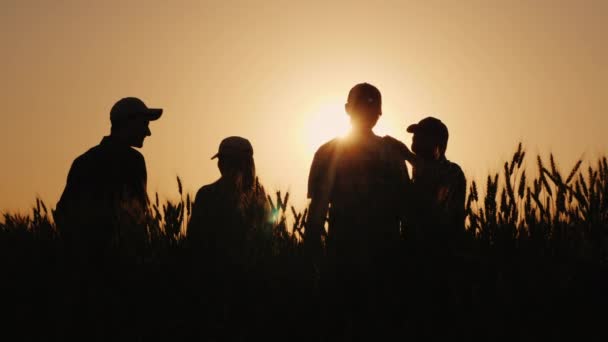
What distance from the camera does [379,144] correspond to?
176 inches

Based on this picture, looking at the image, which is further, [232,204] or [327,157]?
[327,157]

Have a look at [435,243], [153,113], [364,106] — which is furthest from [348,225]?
[153,113]

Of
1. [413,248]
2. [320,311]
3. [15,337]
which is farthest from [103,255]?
[413,248]

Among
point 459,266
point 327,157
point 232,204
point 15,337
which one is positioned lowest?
point 15,337

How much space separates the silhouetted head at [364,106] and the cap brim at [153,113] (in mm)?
1722

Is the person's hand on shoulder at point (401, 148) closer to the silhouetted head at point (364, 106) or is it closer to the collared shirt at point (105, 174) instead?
the silhouetted head at point (364, 106)

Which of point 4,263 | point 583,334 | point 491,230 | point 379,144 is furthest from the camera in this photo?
point 379,144

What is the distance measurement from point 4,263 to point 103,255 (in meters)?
0.61

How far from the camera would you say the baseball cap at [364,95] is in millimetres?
4484

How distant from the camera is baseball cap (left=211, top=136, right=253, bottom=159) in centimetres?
515

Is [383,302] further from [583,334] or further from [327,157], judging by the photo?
[327,157]

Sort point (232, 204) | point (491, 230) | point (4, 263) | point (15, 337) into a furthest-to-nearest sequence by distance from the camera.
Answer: point (4, 263)
point (232, 204)
point (15, 337)
point (491, 230)

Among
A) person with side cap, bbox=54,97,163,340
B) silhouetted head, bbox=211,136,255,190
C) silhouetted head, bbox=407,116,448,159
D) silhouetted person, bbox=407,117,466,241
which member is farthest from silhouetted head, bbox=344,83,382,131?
person with side cap, bbox=54,97,163,340

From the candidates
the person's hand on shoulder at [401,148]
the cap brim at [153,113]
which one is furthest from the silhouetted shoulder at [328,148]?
the cap brim at [153,113]
